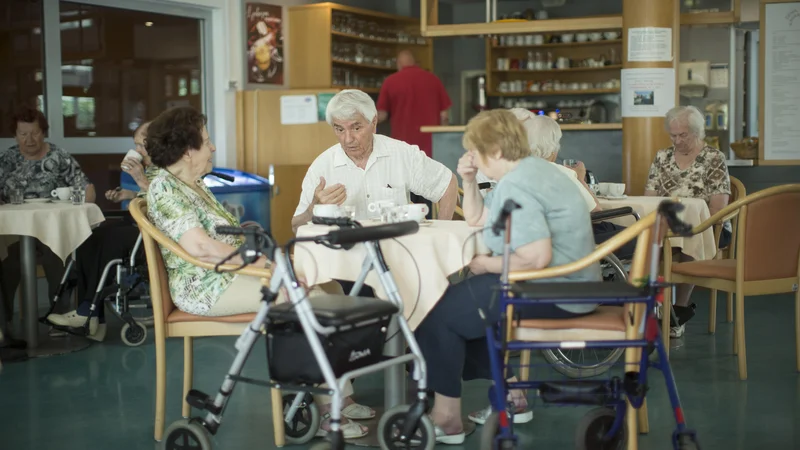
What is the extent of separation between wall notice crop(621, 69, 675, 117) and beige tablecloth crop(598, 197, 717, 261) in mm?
2118

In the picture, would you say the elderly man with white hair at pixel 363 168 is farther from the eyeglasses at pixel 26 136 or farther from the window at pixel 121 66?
the window at pixel 121 66

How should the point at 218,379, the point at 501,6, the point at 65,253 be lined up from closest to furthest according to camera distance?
the point at 218,379
the point at 65,253
the point at 501,6

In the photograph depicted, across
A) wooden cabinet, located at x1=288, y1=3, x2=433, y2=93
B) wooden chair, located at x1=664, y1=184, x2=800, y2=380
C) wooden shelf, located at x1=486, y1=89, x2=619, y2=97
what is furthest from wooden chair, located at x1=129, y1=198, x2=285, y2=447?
wooden shelf, located at x1=486, y1=89, x2=619, y2=97

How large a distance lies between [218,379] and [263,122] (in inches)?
204

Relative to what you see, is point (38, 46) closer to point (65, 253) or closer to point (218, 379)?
point (65, 253)

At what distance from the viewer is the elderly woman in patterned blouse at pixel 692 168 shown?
18.7ft

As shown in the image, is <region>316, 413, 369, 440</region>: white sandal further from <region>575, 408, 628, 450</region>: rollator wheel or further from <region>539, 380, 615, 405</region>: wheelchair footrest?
<region>539, 380, 615, 405</region>: wheelchair footrest

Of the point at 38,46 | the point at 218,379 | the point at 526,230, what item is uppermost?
the point at 38,46

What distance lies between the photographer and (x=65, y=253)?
17.3 feet

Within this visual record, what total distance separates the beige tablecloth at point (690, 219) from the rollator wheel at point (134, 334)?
259 centimetres

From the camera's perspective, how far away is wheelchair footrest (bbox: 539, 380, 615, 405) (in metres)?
2.79

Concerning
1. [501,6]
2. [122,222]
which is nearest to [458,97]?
[501,6]

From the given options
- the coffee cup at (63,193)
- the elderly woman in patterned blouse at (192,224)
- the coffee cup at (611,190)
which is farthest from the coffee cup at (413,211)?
the coffee cup at (63,193)

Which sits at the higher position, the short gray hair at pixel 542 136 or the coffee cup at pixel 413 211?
the short gray hair at pixel 542 136
